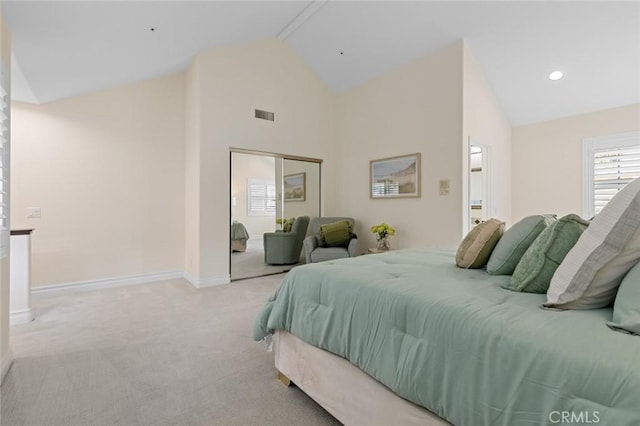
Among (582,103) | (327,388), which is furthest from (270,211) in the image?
(582,103)

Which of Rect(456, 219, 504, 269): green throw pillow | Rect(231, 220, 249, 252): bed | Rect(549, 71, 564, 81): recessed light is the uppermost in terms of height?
Rect(549, 71, 564, 81): recessed light

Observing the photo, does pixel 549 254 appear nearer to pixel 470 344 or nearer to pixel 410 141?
pixel 470 344

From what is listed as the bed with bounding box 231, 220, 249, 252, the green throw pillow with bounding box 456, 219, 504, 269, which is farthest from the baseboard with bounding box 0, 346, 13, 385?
the green throw pillow with bounding box 456, 219, 504, 269

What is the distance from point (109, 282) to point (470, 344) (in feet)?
14.9

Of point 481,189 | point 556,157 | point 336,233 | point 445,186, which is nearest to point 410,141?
point 445,186

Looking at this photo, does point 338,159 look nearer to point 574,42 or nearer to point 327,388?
point 574,42

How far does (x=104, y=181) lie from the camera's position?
4.08 meters

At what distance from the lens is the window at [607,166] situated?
4.01 meters

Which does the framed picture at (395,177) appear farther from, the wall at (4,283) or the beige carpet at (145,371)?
the wall at (4,283)

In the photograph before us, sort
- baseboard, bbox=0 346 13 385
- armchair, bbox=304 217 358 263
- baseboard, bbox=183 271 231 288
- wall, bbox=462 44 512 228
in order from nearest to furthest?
1. baseboard, bbox=0 346 13 385
2. wall, bbox=462 44 512 228
3. baseboard, bbox=183 271 231 288
4. armchair, bbox=304 217 358 263

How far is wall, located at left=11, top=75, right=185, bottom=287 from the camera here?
12.0ft

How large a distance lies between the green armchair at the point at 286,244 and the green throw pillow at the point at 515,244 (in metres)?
3.72

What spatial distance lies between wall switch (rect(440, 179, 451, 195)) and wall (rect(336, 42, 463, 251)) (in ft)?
0.17

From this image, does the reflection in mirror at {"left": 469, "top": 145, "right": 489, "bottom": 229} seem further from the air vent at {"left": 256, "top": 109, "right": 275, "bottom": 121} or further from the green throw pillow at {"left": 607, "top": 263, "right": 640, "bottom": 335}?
the green throw pillow at {"left": 607, "top": 263, "right": 640, "bottom": 335}
